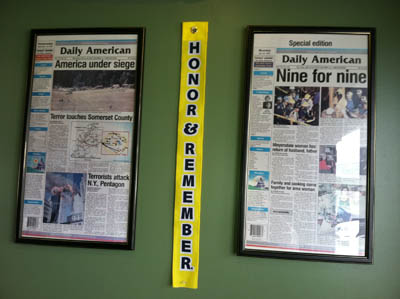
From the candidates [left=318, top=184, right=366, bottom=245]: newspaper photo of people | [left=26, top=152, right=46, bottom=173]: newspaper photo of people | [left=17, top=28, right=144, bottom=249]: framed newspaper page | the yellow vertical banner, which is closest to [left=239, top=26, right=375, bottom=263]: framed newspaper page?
[left=318, top=184, right=366, bottom=245]: newspaper photo of people

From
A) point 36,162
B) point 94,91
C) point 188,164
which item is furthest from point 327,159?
point 36,162

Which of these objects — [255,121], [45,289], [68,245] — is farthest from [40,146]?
[255,121]

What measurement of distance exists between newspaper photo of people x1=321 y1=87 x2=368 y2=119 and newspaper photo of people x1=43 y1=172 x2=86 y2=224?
1346mm

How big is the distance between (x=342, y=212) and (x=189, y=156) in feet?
2.71

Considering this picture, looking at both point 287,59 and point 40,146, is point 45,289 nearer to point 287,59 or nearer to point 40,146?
point 40,146

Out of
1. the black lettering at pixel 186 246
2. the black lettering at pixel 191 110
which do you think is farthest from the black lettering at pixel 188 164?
the black lettering at pixel 186 246

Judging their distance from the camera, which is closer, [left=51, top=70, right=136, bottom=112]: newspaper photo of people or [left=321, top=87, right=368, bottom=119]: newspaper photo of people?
[left=321, top=87, right=368, bottom=119]: newspaper photo of people

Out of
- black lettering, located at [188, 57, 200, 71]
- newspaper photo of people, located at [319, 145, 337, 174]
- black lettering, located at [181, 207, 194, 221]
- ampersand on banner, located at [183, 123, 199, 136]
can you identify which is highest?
black lettering, located at [188, 57, 200, 71]

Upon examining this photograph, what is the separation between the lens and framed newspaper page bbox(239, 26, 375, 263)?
1.46m

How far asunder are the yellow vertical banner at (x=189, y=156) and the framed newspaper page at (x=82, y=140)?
24 centimetres

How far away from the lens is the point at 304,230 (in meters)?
1.47

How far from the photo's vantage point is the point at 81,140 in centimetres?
162

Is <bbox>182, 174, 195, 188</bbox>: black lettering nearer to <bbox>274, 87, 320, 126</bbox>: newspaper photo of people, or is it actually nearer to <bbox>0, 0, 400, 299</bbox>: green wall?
<bbox>0, 0, 400, 299</bbox>: green wall

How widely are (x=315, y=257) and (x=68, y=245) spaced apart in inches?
50.9
